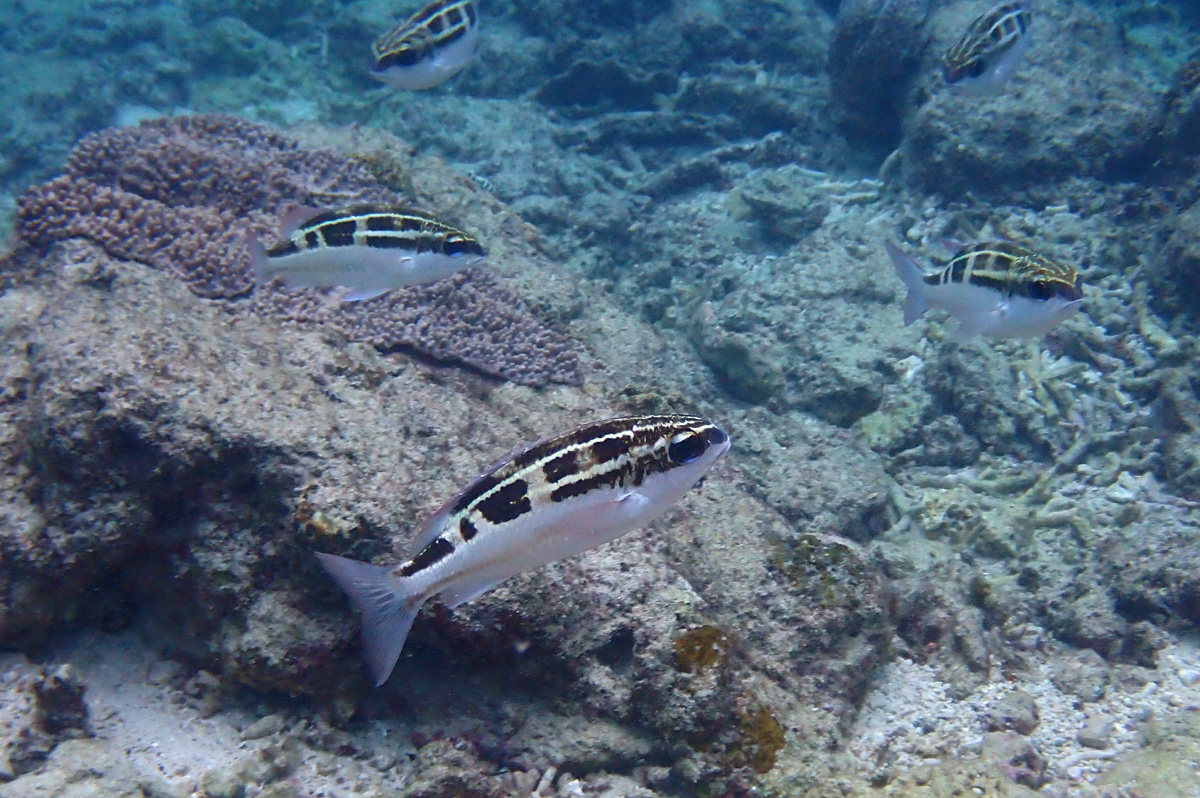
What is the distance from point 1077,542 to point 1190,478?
3.84 feet

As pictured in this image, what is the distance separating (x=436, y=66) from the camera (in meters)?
5.17

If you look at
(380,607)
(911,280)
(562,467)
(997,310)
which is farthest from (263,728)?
(997,310)

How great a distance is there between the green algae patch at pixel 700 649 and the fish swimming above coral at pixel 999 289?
2.56m

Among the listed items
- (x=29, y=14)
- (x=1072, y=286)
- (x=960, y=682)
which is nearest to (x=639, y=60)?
(x=1072, y=286)

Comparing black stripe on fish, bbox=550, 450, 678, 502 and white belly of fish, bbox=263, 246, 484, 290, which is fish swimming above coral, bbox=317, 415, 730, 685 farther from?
white belly of fish, bbox=263, 246, 484, 290

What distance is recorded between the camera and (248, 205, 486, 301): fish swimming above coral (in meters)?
3.49

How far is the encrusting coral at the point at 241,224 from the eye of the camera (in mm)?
4594

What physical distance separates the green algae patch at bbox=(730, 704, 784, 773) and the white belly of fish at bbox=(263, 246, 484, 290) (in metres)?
2.91

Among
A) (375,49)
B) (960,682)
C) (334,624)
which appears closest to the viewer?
(334,624)

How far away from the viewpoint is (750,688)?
3436 millimetres

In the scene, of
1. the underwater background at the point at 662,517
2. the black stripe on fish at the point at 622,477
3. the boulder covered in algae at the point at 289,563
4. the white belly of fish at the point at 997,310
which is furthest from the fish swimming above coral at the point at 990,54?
Answer: the black stripe on fish at the point at 622,477

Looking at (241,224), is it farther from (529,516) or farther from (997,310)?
(997,310)

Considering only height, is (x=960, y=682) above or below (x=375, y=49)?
below

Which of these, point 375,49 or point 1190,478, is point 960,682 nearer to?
point 1190,478
